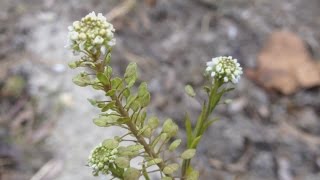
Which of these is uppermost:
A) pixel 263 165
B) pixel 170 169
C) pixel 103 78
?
pixel 263 165

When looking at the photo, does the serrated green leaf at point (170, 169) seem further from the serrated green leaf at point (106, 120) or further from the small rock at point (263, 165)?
the small rock at point (263, 165)

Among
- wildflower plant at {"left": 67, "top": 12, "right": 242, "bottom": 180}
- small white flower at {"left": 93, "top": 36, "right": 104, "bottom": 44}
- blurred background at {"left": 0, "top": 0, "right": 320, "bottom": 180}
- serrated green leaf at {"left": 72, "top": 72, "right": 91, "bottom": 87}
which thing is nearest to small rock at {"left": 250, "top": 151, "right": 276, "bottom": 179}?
blurred background at {"left": 0, "top": 0, "right": 320, "bottom": 180}

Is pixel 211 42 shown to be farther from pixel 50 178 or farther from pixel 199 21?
pixel 50 178

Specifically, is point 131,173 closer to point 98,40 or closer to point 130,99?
point 130,99

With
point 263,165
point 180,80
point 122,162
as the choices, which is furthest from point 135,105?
point 180,80

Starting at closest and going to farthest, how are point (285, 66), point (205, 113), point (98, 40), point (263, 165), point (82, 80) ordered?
1. point (98, 40)
2. point (82, 80)
3. point (205, 113)
4. point (263, 165)
5. point (285, 66)

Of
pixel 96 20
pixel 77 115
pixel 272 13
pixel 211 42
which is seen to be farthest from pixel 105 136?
pixel 96 20
